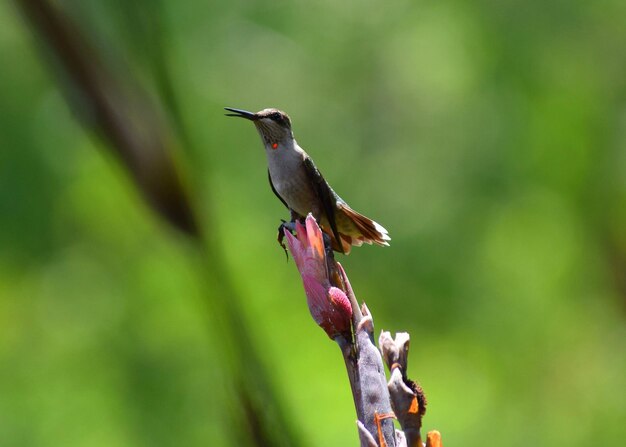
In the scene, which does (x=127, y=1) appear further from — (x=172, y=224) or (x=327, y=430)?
(x=327, y=430)

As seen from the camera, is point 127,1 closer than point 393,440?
Yes

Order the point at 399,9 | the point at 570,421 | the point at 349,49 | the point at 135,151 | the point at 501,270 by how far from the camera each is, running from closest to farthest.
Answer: the point at 135,151
the point at 570,421
the point at 501,270
the point at 399,9
the point at 349,49

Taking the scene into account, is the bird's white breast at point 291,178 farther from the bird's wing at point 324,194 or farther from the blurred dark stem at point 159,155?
the blurred dark stem at point 159,155

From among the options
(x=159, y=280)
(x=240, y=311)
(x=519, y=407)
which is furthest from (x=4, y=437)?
(x=240, y=311)

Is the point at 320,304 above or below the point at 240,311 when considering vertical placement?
above

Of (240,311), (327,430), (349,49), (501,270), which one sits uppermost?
(349,49)

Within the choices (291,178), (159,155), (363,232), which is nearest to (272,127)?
(291,178)
